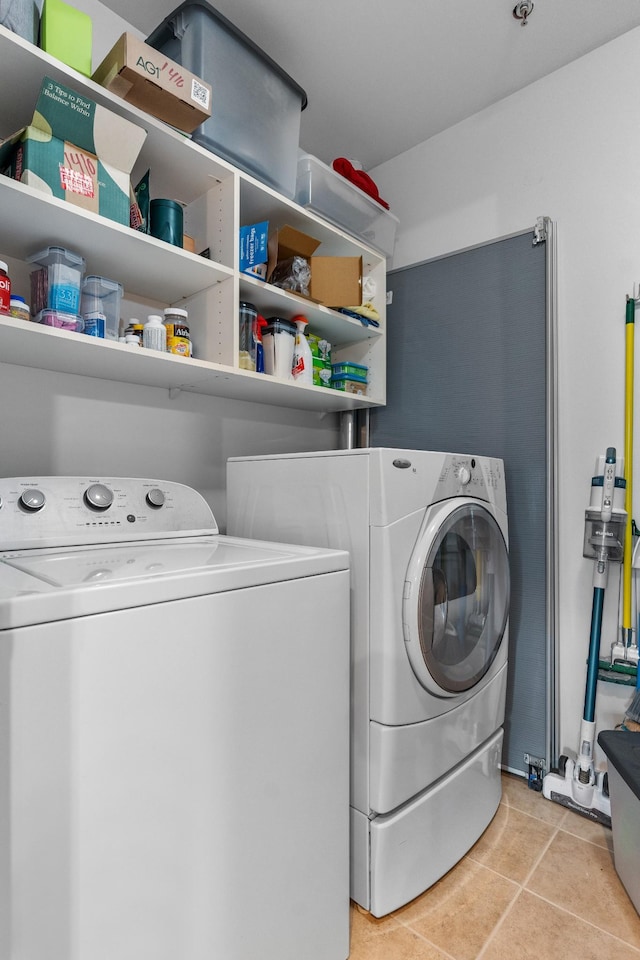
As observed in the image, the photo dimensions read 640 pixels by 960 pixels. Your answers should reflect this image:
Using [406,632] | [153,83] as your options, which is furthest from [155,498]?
[153,83]

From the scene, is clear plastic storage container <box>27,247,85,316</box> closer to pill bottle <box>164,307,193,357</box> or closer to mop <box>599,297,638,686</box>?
pill bottle <box>164,307,193,357</box>

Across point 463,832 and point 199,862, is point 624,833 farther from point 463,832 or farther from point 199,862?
point 199,862

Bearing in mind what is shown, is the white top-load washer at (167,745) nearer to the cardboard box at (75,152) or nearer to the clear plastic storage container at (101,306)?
the clear plastic storage container at (101,306)

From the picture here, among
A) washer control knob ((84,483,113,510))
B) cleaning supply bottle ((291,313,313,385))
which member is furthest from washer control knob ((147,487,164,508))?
cleaning supply bottle ((291,313,313,385))

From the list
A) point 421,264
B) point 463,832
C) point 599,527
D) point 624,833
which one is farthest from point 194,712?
point 421,264

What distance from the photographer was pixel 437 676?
1402mm

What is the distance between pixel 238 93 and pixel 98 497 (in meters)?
1.28

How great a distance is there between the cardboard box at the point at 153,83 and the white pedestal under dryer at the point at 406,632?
37.0 inches

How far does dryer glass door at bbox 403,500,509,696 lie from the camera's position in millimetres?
1352

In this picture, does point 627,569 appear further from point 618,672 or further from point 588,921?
point 588,921

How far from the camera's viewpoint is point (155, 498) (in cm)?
149

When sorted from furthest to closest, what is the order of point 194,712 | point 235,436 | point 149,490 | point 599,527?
point 235,436, point 599,527, point 149,490, point 194,712

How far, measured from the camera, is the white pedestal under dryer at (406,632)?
4.32 feet

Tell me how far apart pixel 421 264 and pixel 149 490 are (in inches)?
63.6
